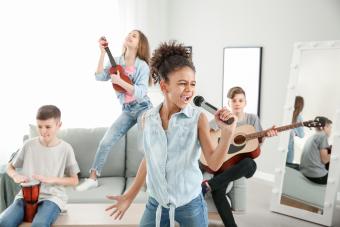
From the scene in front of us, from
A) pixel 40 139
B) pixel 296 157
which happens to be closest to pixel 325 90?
pixel 296 157

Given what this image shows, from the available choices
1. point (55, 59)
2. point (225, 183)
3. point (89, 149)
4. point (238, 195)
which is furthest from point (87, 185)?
point (55, 59)

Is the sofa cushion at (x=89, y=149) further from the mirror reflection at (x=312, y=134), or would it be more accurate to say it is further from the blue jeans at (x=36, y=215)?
the mirror reflection at (x=312, y=134)

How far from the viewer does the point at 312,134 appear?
→ 314 centimetres

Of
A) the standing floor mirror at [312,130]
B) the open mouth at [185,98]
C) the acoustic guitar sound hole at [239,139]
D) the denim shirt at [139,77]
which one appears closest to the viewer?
the open mouth at [185,98]

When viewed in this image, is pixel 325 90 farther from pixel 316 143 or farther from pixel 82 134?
pixel 82 134

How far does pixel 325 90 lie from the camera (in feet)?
10.2

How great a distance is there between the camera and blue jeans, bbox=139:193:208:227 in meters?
1.44

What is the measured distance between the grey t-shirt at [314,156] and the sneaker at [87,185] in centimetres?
171

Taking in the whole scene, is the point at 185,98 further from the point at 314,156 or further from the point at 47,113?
the point at 314,156

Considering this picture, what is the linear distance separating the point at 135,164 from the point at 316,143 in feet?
4.82

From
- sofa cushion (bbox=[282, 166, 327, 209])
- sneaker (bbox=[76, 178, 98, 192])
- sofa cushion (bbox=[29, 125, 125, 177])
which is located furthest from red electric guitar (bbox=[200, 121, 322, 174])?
sneaker (bbox=[76, 178, 98, 192])

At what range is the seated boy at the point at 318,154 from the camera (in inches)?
120

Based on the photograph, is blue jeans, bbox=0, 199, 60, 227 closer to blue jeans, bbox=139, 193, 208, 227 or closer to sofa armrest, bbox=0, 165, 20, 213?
sofa armrest, bbox=0, 165, 20, 213

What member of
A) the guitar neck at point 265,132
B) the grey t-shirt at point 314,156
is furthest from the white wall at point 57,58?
the grey t-shirt at point 314,156
